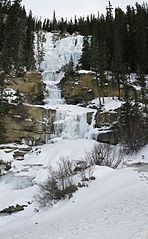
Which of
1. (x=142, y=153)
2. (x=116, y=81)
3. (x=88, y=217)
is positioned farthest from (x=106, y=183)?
(x=116, y=81)

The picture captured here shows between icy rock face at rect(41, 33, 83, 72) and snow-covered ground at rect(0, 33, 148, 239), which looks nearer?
snow-covered ground at rect(0, 33, 148, 239)

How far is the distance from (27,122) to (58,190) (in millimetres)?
22506

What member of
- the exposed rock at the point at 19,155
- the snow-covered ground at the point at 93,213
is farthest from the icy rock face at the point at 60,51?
the snow-covered ground at the point at 93,213

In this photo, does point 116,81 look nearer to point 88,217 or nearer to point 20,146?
point 20,146

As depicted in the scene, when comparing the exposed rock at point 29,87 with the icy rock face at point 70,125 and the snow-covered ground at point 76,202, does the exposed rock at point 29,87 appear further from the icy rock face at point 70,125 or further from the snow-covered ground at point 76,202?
the snow-covered ground at point 76,202

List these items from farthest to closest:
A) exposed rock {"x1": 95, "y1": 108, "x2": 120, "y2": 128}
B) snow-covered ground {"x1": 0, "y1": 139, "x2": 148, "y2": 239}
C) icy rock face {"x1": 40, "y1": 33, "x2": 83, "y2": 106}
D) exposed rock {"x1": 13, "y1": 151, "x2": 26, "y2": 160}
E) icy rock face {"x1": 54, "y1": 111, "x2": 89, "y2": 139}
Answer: icy rock face {"x1": 40, "y1": 33, "x2": 83, "y2": 106} → exposed rock {"x1": 95, "y1": 108, "x2": 120, "y2": 128} → icy rock face {"x1": 54, "y1": 111, "x2": 89, "y2": 139} → exposed rock {"x1": 13, "y1": 151, "x2": 26, "y2": 160} → snow-covered ground {"x1": 0, "y1": 139, "x2": 148, "y2": 239}

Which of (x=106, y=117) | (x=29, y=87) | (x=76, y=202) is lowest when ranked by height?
(x=76, y=202)

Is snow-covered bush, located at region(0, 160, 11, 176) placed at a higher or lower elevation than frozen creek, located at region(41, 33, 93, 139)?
lower

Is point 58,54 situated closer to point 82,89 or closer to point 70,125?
point 82,89

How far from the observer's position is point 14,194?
26312mm

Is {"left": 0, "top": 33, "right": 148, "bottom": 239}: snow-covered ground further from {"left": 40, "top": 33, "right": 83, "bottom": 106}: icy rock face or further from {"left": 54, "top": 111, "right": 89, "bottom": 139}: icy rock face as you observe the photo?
{"left": 40, "top": 33, "right": 83, "bottom": 106}: icy rock face

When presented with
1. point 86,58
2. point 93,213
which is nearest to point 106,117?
point 86,58

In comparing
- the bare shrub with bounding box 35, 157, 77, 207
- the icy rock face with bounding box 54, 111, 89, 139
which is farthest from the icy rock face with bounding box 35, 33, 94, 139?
the bare shrub with bounding box 35, 157, 77, 207

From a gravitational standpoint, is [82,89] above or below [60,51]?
below
